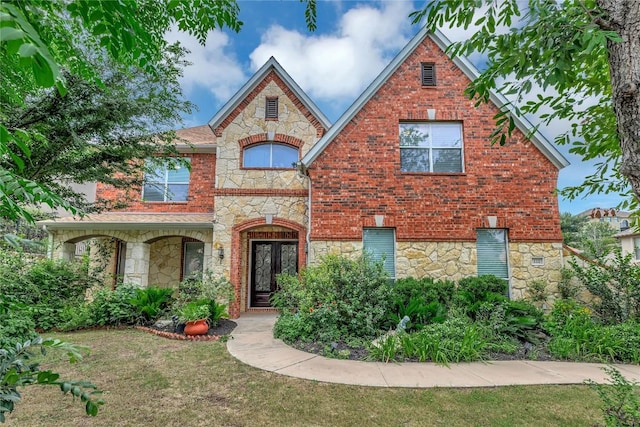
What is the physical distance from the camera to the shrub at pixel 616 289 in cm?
717

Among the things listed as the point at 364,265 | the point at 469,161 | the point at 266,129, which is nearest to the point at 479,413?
the point at 364,265

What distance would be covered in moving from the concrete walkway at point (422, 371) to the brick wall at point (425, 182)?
3.78 m

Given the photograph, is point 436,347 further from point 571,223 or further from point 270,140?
point 571,223

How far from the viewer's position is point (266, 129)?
36.5ft

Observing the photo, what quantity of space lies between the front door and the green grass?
21.8 feet

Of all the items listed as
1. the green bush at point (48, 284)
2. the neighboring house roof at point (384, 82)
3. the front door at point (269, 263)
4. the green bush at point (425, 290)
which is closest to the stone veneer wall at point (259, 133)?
the neighboring house roof at point (384, 82)

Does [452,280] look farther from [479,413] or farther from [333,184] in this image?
[479,413]

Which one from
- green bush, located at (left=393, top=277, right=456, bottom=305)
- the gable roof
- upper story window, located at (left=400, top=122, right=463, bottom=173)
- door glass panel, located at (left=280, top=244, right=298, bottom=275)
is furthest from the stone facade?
upper story window, located at (left=400, top=122, right=463, bottom=173)

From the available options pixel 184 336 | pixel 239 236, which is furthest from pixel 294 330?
pixel 239 236

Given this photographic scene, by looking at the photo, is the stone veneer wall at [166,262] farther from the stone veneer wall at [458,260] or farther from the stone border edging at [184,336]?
the stone veneer wall at [458,260]

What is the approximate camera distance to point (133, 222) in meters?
10.8

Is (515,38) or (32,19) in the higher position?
(515,38)

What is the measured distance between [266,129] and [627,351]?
33.7 ft

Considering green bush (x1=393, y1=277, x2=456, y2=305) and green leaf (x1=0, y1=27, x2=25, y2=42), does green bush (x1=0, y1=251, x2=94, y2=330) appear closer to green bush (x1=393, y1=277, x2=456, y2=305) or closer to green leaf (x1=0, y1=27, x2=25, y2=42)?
green bush (x1=393, y1=277, x2=456, y2=305)
